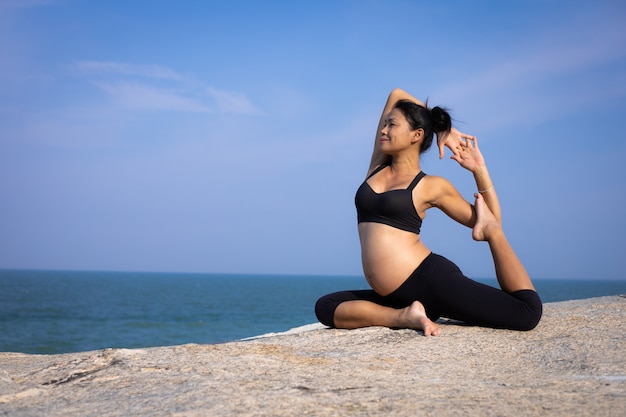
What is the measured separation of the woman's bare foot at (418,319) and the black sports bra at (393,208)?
581 mm

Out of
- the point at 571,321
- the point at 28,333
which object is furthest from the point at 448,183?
the point at 28,333

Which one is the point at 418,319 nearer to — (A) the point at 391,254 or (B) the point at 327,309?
(A) the point at 391,254

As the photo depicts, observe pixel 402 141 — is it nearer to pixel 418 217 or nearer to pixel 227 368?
pixel 418 217

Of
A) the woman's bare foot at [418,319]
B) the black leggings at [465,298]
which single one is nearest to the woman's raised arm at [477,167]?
the black leggings at [465,298]

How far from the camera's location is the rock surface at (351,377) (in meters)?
2.75

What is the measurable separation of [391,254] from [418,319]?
0.51 meters

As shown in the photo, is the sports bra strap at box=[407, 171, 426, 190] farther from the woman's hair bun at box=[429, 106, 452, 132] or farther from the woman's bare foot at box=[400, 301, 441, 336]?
the woman's bare foot at box=[400, 301, 441, 336]

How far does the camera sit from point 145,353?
3949 mm

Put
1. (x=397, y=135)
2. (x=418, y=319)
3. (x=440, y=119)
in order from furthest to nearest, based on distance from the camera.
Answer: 1. (x=440, y=119)
2. (x=397, y=135)
3. (x=418, y=319)

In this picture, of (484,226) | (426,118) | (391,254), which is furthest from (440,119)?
(391,254)

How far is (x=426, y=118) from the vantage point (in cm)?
505

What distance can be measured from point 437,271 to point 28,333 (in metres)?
26.9

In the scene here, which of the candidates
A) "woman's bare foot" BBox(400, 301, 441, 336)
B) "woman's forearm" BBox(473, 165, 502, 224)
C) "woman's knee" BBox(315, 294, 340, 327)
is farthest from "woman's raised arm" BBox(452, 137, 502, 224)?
"woman's knee" BBox(315, 294, 340, 327)

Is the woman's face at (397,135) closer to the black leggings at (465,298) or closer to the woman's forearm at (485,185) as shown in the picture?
the woman's forearm at (485,185)
